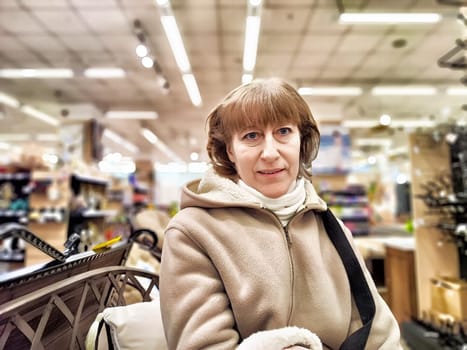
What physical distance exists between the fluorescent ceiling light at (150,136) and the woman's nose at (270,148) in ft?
34.3

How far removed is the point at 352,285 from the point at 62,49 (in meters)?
6.25

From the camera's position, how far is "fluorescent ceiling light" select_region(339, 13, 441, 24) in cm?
430

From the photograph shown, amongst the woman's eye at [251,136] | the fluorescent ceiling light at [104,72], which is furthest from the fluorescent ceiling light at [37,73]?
the woman's eye at [251,136]

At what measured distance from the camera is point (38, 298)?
705 mm

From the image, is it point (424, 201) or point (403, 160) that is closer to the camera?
point (424, 201)

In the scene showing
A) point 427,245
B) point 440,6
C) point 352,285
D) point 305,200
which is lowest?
point 427,245

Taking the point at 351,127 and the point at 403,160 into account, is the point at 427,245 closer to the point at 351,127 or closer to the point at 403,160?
the point at 351,127

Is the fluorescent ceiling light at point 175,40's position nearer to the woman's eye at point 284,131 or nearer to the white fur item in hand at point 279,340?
the woman's eye at point 284,131

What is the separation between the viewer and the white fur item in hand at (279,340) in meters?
0.81

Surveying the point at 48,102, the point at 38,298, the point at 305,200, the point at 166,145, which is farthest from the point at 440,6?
the point at 166,145

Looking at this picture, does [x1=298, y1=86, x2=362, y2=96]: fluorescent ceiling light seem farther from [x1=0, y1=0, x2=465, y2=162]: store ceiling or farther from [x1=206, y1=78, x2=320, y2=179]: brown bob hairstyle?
[x1=206, y1=78, x2=320, y2=179]: brown bob hairstyle

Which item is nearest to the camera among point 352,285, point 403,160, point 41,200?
point 352,285

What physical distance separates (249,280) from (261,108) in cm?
52

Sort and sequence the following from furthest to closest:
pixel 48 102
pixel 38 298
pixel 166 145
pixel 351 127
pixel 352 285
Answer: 1. pixel 166 145
2. pixel 351 127
3. pixel 48 102
4. pixel 352 285
5. pixel 38 298
